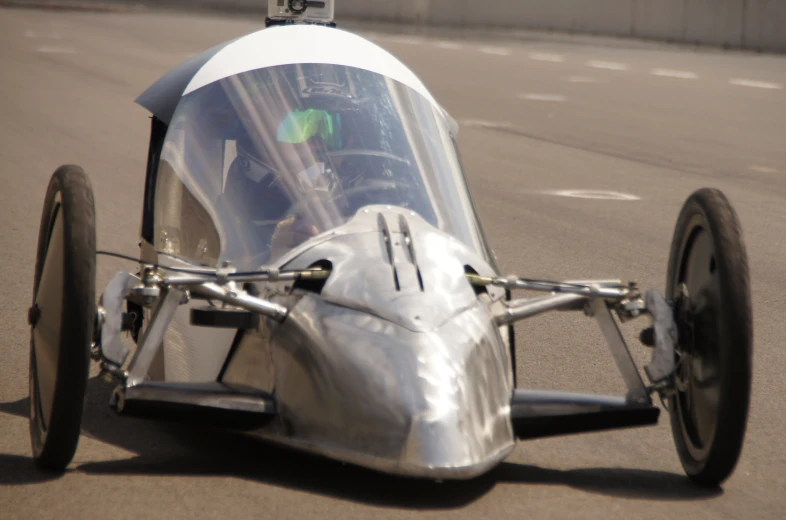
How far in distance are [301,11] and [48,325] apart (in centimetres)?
341

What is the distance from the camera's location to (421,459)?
3.95 metres

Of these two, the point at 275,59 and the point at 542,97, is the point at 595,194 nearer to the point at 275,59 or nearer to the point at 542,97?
the point at 275,59

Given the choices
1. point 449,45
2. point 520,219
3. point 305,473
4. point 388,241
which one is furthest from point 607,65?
point 305,473

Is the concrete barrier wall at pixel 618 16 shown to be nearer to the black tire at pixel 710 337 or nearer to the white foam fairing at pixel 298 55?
the white foam fairing at pixel 298 55

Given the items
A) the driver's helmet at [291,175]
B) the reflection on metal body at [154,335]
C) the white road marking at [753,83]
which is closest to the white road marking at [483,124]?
the white road marking at [753,83]

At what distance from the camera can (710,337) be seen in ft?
14.6

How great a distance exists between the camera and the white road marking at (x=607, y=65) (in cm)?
2450

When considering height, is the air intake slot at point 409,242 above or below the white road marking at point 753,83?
above

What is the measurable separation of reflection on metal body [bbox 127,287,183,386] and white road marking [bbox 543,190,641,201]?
797 cm

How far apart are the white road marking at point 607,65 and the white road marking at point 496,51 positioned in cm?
197

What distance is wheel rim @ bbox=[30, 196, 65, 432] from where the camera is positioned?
4.35m

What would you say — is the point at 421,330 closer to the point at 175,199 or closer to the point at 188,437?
the point at 188,437

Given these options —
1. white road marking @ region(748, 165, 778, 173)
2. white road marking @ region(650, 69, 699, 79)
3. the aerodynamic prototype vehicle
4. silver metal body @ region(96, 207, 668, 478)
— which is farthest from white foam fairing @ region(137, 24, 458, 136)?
white road marking @ region(650, 69, 699, 79)

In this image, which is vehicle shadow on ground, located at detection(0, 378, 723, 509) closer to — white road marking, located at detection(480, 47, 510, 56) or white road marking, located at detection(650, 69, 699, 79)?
white road marking, located at detection(650, 69, 699, 79)
